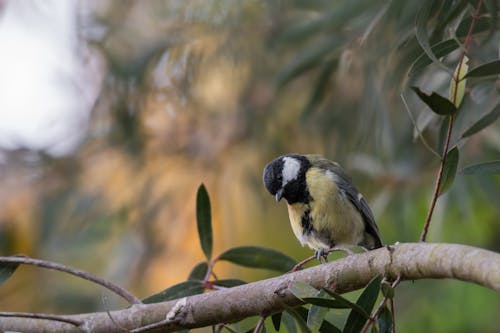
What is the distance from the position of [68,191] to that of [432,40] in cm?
304

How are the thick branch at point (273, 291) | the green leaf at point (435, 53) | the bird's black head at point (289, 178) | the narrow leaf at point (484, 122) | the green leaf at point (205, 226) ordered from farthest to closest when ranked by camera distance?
the bird's black head at point (289, 178) < the green leaf at point (205, 226) < the green leaf at point (435, 53) < the narrow leaf at point (484, 122) < the thick branch at point (273, 291)

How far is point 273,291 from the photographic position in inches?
65.7

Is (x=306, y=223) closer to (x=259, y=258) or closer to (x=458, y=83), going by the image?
(x=259, y=258)

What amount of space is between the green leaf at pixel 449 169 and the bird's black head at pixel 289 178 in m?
1.09

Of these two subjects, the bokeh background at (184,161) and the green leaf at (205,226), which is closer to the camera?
the green leaf at (205,226)

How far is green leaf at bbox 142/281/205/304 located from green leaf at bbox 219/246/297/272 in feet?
0.43

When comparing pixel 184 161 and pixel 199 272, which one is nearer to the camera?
pixel 199 272

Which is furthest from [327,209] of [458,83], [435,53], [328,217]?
[458,83]

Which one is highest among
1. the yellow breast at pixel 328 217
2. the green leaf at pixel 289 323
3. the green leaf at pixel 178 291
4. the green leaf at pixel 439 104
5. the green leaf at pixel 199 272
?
the yellow breast at pixel 328 217

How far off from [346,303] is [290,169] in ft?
4.70

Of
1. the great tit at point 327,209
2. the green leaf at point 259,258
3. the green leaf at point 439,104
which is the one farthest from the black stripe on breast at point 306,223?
the green leaf at point 439,104

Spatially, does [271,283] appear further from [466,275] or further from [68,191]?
[68,191]

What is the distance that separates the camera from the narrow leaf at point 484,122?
169 centimetres

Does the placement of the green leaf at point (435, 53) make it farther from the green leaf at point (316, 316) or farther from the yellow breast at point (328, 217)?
the yellow breast at point (328, 217)
